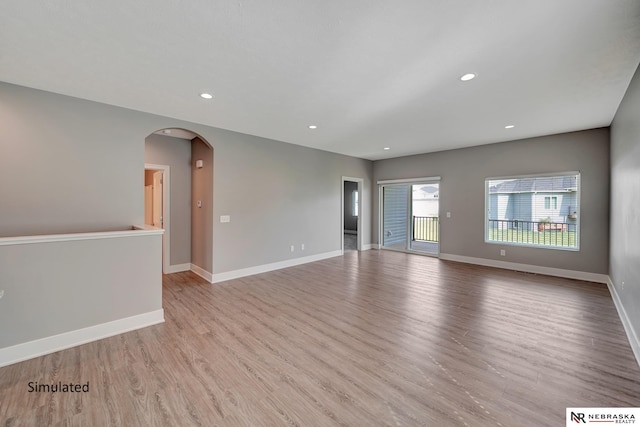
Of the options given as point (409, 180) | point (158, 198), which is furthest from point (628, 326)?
point (158, 198)

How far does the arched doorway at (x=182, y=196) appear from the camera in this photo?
4855mm

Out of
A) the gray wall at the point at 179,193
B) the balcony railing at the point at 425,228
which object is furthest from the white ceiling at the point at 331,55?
the balcony railing at the point at 425,228

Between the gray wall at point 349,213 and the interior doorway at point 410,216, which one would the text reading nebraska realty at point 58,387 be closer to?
the interior doorway at point 410,216

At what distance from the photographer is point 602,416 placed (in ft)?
5.71

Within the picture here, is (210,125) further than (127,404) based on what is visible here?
Yes

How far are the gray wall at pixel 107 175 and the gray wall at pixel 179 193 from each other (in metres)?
1.17

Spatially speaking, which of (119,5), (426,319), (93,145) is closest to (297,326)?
(426,319)

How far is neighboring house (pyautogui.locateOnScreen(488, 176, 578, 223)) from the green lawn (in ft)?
0.86

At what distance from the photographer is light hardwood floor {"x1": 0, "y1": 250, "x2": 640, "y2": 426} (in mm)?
1757

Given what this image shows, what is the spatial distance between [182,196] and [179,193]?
81 millimetres

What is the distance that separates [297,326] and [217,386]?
1111 millimetres

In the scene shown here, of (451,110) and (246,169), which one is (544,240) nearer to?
(451,110)

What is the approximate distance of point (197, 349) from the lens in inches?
99.1

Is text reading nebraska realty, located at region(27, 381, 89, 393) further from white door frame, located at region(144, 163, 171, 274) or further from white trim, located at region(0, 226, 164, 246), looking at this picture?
white door frame, located at region(144, 163, 171, 274)
